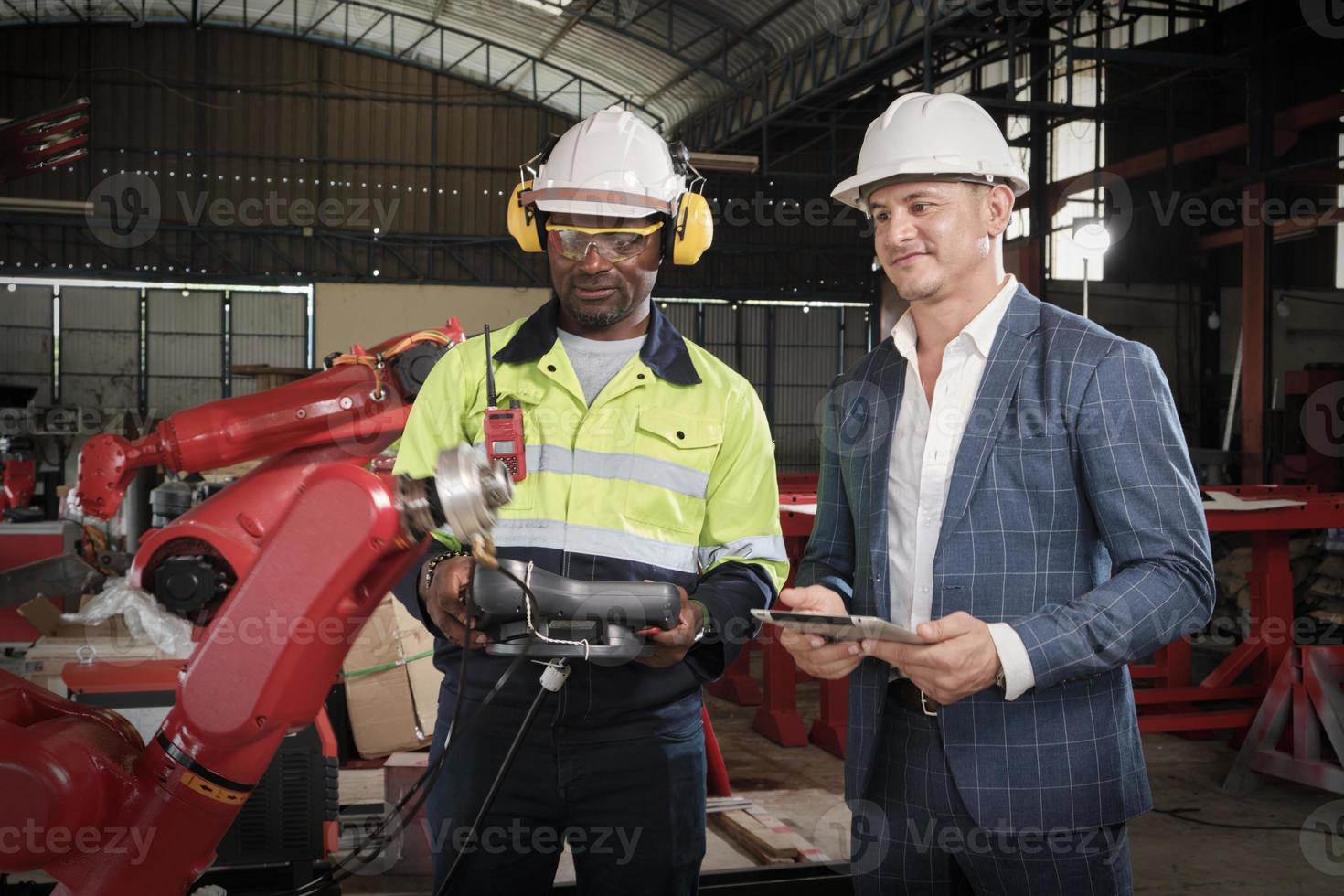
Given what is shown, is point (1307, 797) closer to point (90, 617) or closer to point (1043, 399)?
point (1043, 399)

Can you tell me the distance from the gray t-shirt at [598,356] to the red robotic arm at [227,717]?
2.02ft

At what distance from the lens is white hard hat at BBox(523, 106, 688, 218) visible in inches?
88.4

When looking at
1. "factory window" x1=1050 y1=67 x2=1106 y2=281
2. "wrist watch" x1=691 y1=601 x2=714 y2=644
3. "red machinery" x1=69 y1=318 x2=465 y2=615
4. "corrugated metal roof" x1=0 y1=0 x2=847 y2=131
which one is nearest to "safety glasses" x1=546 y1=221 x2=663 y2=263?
"wrist watch" x1=691 y1=601 x2=714 y2=644

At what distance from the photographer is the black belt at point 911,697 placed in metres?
1.85

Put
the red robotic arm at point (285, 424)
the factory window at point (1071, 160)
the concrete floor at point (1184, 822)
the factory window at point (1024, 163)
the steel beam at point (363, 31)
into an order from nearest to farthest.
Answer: the red robotic arm at point (285, 424) → the concrete floor at point (1184, 822) → the factory window at point (1024, 163) → the factory window at point (1071, 160) → the steel beam at point (363, 31)

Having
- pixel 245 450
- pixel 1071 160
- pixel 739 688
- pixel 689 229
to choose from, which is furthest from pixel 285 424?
pixel 1071 160

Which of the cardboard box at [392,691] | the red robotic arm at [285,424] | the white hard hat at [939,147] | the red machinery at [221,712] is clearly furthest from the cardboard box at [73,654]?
the white hard hat at [939,147]

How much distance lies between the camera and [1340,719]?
16.9 ft

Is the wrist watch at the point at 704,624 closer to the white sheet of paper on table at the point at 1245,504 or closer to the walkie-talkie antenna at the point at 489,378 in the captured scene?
the walkie-talkie antenna at the point at 489,378

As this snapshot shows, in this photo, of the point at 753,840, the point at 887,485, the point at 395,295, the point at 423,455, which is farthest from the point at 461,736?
the point at 395,295

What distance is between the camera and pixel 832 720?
626cm

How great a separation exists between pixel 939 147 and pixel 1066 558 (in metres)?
0.74

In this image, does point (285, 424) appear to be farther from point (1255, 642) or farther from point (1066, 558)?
point (1255, 642)

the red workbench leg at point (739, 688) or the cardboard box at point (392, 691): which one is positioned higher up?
the cardboard box at point (392, 691)
